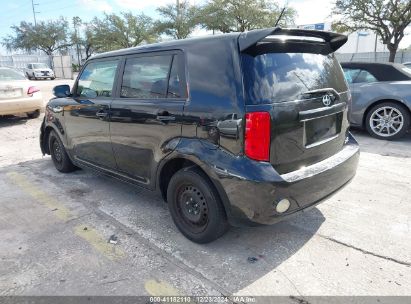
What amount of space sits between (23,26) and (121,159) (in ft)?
205

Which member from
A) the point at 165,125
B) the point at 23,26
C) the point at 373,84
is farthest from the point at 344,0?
the point at 23,26

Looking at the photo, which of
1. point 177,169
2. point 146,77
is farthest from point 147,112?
point 177,169

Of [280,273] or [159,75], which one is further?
[159,75]

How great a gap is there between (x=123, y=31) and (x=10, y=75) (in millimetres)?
40341

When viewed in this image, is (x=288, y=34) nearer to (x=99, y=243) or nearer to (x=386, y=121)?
(x=99, y=243)

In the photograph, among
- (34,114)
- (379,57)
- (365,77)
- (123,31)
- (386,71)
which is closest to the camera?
(386,71)

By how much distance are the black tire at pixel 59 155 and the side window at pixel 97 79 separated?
0.98 m

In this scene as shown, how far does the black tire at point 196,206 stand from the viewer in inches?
111

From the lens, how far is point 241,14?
30969mm

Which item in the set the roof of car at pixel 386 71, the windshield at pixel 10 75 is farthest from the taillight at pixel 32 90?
the roof of car at pixel 386 71

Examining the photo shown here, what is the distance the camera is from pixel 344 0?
2106cm

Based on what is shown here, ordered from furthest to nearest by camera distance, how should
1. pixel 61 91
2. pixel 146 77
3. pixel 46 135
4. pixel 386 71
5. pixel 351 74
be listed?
1. pixel 351 74
2. pixel 386 71
3. pixel 46 135
4. pixel 61 91
5. pixel 146 77

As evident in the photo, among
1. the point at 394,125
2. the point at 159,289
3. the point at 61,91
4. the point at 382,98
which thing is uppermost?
the point at 61,91

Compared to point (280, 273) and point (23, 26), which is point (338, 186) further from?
point (23, 26)
